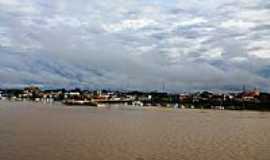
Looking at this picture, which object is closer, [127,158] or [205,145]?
[127,158]

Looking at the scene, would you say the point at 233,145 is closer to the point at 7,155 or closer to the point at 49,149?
the point at 49,149

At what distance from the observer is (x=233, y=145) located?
55.6 m

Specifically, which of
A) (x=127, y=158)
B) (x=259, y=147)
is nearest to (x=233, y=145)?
(x=259, y=147)

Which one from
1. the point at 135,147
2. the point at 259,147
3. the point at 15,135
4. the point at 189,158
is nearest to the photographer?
the point at 189,158

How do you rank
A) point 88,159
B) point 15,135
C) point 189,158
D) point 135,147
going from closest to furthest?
point 88,159, point 189,158, point 135,147, point 15,135

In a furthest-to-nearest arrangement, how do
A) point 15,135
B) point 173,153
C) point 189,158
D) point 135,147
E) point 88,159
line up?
1. point 15,135
2. point 135,147
3. point 173,153
4. point 189,158
5. point 88,159

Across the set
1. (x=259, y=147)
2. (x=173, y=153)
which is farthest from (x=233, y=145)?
(x=173, y=153)

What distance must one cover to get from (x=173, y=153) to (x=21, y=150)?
12.8 m

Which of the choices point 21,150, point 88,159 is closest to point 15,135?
point 21,150

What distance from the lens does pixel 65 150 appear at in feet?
150

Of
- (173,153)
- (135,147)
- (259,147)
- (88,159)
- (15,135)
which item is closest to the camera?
(88,159)

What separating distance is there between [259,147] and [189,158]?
44.8ft

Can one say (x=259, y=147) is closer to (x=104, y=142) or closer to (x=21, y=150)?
(x=104, y=142)

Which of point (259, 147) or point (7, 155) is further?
point (259, 147)
